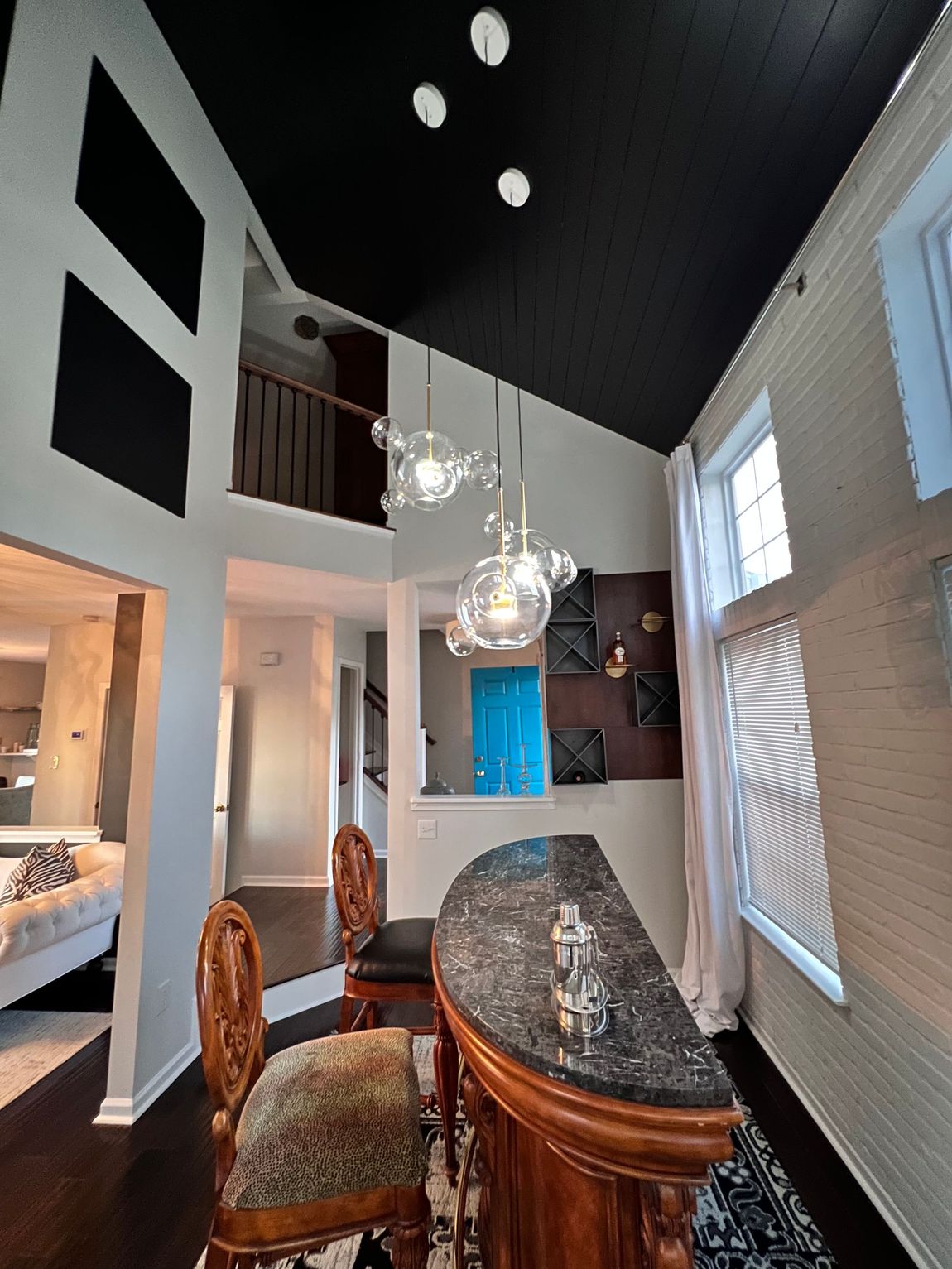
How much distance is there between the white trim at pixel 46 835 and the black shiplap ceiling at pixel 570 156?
485 centimetres

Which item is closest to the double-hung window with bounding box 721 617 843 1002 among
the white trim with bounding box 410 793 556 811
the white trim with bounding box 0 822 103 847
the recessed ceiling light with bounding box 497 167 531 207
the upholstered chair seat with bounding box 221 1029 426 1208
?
the white trim with bounding box 410 793 556 811

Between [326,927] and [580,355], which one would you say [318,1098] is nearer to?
[326,927]

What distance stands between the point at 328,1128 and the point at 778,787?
240 centimetres

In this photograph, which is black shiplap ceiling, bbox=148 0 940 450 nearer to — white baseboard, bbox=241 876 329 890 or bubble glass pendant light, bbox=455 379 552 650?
bubble glass pendant light, bbox=455 379 552 650

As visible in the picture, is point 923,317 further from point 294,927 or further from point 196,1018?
point 294,927

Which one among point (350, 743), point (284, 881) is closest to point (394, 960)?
point (284, 881)

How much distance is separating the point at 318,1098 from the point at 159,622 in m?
2.26

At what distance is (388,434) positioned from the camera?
7.98 ft

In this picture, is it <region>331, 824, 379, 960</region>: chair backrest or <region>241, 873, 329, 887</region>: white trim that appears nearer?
<region>331, 824, 379, 960</region>: chair backrest

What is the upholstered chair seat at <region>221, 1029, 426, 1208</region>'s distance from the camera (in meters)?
1.17

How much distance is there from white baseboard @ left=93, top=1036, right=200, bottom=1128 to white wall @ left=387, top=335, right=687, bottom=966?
142 centimetres

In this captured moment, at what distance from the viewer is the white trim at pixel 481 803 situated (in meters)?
3.72

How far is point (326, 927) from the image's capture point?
406 cm

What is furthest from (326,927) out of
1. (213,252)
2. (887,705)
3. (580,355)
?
(213,252)
